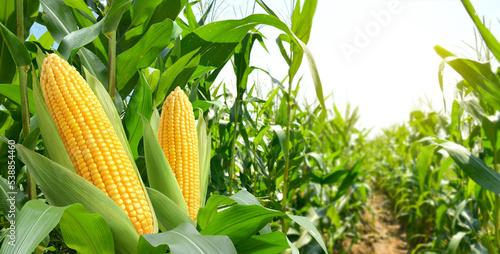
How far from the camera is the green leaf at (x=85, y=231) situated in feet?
2.27

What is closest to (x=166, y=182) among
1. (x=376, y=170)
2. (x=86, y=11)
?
(x=86, y=11)

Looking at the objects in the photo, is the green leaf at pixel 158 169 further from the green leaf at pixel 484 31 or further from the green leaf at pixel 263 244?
the green leaf at pixel 484 31

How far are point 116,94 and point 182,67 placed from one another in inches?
9.7

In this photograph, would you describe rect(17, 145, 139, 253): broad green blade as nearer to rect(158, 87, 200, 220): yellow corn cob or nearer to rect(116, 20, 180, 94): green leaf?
rect(158, 87, 200, 220): yellow corn cob

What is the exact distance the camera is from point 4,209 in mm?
922

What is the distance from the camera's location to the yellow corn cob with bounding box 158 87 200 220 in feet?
3.34

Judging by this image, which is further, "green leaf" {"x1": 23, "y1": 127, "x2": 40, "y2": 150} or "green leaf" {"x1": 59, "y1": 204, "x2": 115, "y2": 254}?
"green leaf" {"x1": 23, "y1": 127, "x2": 40, "y2": 150}

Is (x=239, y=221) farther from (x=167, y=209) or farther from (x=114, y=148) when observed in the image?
(x=114, y=148)

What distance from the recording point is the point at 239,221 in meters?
0.81

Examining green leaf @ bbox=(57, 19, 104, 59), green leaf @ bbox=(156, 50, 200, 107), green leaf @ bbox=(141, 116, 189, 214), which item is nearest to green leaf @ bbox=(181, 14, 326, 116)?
green leaf @ bbox=(156, 50, 200, 107)

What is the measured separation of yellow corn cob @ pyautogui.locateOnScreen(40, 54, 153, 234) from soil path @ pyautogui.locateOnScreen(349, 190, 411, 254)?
12.7 ft

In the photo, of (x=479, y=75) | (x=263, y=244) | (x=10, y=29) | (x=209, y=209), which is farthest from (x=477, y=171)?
(x=10, y=29)

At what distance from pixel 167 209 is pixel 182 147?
0.24 meters

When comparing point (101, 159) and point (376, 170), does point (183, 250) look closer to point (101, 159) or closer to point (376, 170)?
point (101, 159)
